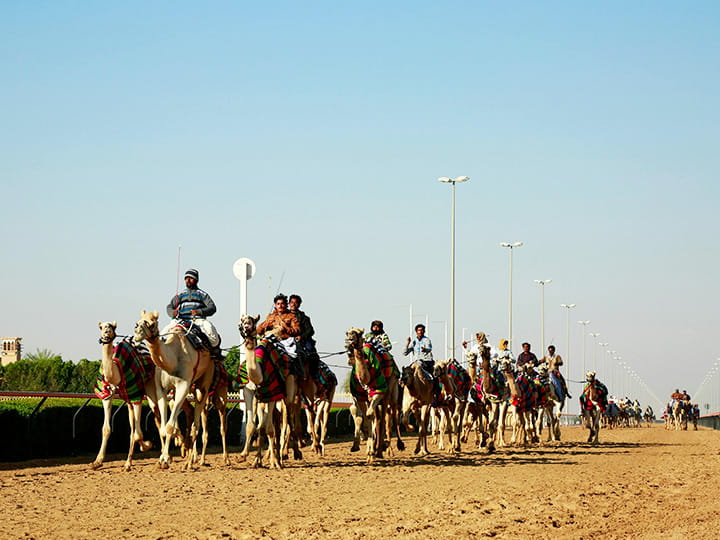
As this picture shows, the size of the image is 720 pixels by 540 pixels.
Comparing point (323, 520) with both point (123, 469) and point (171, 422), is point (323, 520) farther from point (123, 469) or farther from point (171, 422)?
point (123, 469)

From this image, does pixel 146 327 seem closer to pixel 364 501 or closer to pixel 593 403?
pixel 364 501

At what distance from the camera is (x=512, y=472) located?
21484 millimetres

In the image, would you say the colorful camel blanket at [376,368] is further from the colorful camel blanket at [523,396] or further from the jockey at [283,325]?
the colorful camel blanket at [523,396]

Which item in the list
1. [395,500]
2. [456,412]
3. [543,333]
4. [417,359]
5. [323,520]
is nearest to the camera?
[323,520]

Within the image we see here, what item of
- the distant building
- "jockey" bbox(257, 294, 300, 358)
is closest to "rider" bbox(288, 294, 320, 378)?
"jockey" bbox(257, 294, 300, 358)

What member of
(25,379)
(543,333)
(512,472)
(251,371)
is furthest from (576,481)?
(25,379)

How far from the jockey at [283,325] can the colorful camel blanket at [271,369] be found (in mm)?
920

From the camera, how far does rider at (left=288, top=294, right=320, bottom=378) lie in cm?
2411

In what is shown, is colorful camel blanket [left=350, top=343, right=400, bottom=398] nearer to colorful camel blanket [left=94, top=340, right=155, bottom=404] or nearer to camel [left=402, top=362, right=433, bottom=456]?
camel [left=402, top=362, right=433, bottom=456]

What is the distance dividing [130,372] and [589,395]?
20934 mm

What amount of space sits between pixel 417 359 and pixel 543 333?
64149 millimetres

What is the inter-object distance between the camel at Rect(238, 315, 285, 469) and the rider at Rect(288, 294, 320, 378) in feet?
6.86

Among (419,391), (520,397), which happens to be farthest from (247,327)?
(520,397)

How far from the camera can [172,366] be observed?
20875 mm
